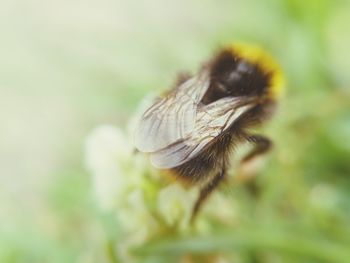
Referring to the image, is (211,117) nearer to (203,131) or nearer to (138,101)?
(203,131)

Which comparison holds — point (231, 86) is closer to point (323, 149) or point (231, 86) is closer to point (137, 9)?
point (323, 149)

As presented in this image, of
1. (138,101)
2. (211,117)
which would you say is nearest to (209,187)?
(211,117)

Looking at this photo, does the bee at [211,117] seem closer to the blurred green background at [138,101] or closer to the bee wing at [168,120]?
the bee wing at [168,120]

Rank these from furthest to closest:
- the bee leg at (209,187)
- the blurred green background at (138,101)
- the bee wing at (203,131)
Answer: the blurred green background at (138,101) → the bee leg at (209,187) → the bee wing at (203,131)

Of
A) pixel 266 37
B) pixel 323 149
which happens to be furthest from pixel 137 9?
pixel 323 149

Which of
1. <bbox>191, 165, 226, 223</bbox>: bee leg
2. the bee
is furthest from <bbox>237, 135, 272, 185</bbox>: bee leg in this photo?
<bbox>191, 165, 226, 223</bbox>: bee leg

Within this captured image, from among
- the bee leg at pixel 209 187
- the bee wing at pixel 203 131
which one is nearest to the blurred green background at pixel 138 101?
the bee leg at pixel 209 187

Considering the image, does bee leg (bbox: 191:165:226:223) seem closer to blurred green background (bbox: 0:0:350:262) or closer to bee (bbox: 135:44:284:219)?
bee (bbox: 135:44:284:219)
